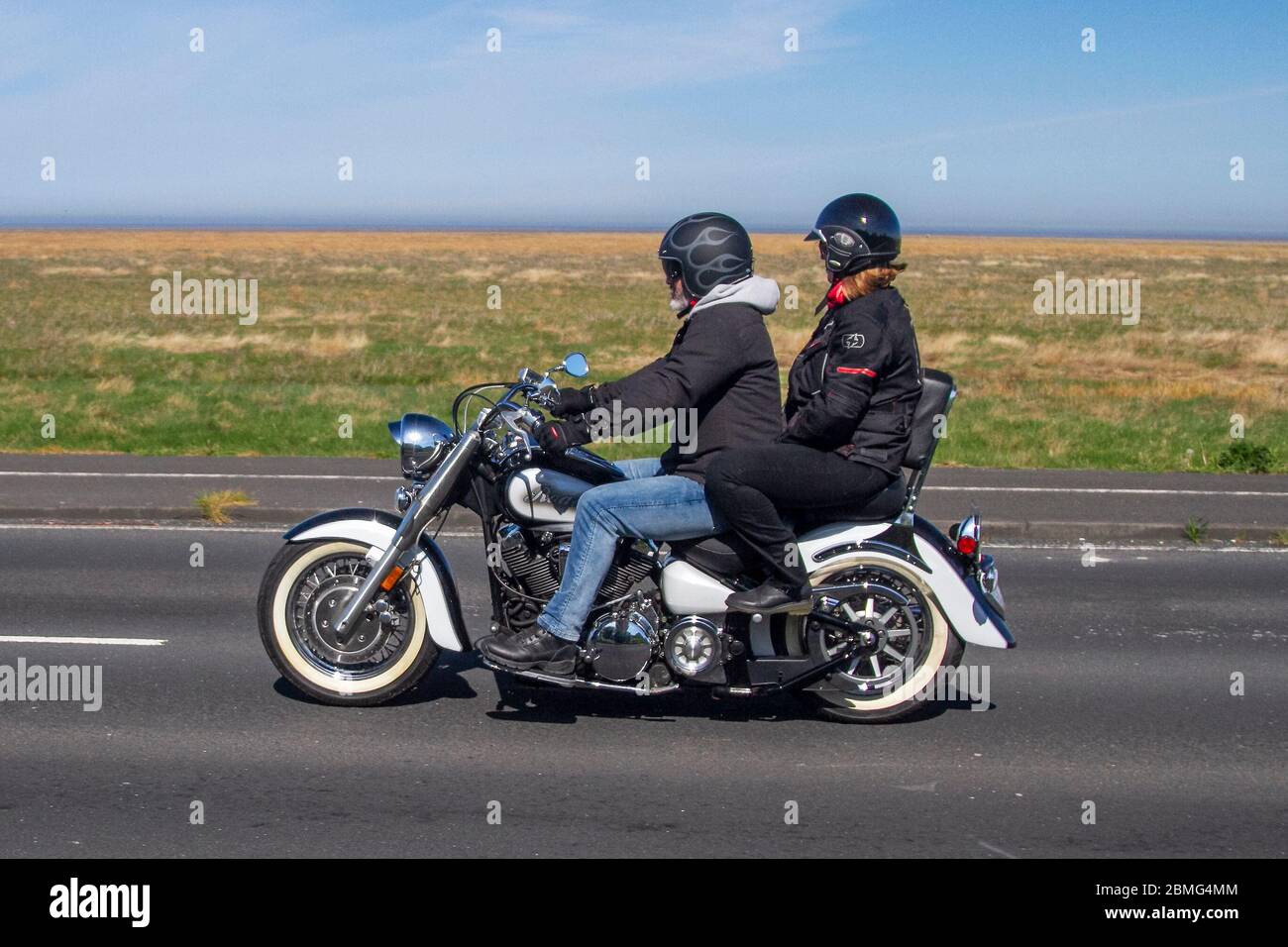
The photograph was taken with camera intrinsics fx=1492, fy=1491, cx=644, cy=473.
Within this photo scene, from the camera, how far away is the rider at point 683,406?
5879mm

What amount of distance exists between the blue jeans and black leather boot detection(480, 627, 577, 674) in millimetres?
57

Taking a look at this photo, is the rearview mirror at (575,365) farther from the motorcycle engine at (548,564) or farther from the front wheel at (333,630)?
the front wheel at (333,630)

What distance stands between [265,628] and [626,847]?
2.23 m

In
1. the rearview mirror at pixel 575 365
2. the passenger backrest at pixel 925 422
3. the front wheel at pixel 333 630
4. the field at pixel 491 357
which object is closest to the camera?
the rearview mirror at pixel 575 365

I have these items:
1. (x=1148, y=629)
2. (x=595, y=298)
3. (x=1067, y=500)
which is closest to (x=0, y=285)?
(x=595, y=298)

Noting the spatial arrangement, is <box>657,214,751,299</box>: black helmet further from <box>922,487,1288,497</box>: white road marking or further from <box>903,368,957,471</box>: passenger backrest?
<box>922,487,1288,497</box>: white road marking

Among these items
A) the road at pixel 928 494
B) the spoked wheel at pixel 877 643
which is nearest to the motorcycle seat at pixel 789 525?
the spoked wheel at pixel 877 643

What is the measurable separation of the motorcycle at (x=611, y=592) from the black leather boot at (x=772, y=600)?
0.08m

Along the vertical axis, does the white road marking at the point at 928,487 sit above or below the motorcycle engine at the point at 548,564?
below

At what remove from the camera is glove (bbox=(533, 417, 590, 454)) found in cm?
576

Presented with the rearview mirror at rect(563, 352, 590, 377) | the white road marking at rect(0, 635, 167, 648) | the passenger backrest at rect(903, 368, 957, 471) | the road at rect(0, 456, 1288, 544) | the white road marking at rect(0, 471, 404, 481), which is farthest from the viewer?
the white road marking at rect(0, 471, 404, 481)

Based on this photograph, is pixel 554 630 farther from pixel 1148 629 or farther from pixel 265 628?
pixel 1148 629

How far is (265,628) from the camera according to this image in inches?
252

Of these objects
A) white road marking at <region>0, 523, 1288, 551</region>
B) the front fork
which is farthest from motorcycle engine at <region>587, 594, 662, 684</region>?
white road marking at <region>0, 523, 1288, 551</region>
